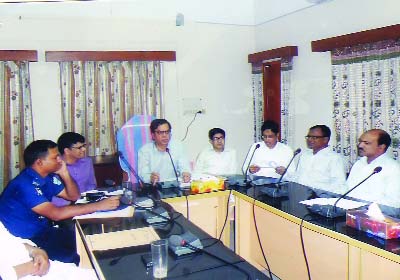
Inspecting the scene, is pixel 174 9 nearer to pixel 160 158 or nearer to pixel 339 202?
pixel 160 158

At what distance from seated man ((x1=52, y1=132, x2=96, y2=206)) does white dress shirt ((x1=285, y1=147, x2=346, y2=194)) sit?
1.73 meters

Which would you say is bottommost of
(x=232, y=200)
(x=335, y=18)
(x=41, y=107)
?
(x=232, y=200)

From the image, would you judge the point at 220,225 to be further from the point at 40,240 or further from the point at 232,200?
the point at 40,240

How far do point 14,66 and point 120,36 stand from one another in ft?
3.87

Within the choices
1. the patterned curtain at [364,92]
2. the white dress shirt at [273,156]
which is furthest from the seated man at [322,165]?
the patterned curtain at [364,92]

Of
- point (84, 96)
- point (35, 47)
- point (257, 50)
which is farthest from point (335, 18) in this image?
point (35, 47)

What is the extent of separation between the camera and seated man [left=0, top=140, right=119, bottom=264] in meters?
2.17

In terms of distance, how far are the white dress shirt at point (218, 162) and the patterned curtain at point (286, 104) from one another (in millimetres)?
1044

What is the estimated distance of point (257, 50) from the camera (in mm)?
5281

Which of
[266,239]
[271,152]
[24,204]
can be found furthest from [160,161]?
[24,204]

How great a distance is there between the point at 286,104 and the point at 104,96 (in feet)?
6.74

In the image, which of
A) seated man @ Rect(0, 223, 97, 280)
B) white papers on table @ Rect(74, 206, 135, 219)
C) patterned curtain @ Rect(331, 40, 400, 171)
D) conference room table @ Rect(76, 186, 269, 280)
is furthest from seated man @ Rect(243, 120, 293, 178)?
seated man @ Rect(0, 223, 97, 280)

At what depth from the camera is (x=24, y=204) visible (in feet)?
7.29

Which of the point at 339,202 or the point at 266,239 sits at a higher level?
the point at 339,202
